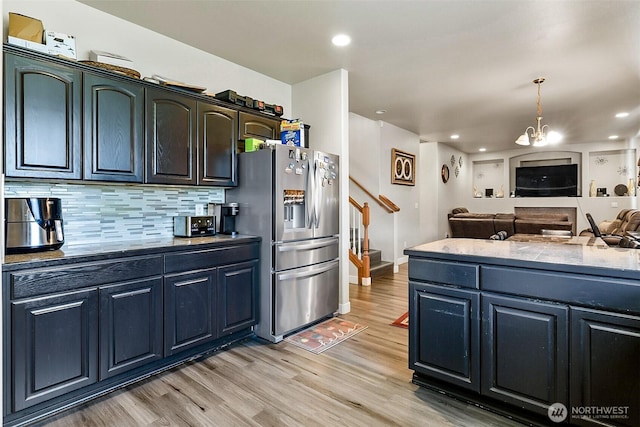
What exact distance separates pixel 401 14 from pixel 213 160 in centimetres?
193

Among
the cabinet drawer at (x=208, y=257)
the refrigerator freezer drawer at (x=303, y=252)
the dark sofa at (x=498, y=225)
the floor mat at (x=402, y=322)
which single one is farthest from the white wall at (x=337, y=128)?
the dark sofa at (x=498, y=225)

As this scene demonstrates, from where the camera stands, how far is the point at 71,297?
1.98 meters

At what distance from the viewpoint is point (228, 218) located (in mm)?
3207

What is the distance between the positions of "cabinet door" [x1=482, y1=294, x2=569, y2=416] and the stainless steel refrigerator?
5.41 feet

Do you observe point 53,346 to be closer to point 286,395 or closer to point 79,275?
point 79,275

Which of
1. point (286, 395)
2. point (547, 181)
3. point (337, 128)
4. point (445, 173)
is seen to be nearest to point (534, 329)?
point (286, 395)

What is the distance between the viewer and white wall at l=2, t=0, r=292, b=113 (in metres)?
2.35

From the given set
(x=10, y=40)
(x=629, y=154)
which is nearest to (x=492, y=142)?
(x=629, y=154)

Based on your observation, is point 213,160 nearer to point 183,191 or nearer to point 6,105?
point 183,191

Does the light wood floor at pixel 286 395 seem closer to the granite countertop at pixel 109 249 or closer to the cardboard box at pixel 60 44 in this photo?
the granite countertop at pixel 109 249

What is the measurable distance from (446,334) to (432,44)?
250 cm

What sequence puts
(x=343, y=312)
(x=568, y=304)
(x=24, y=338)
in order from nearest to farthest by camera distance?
(x=568, y=304)
(x=24, y=338)
(x=343, y=312)

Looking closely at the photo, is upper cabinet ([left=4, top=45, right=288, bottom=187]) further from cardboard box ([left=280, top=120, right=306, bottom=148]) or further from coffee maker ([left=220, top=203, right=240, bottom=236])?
cardboard box ([left=280, top=120, right=306, bottom=148])

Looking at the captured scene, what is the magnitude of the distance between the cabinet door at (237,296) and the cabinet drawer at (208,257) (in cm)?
6
